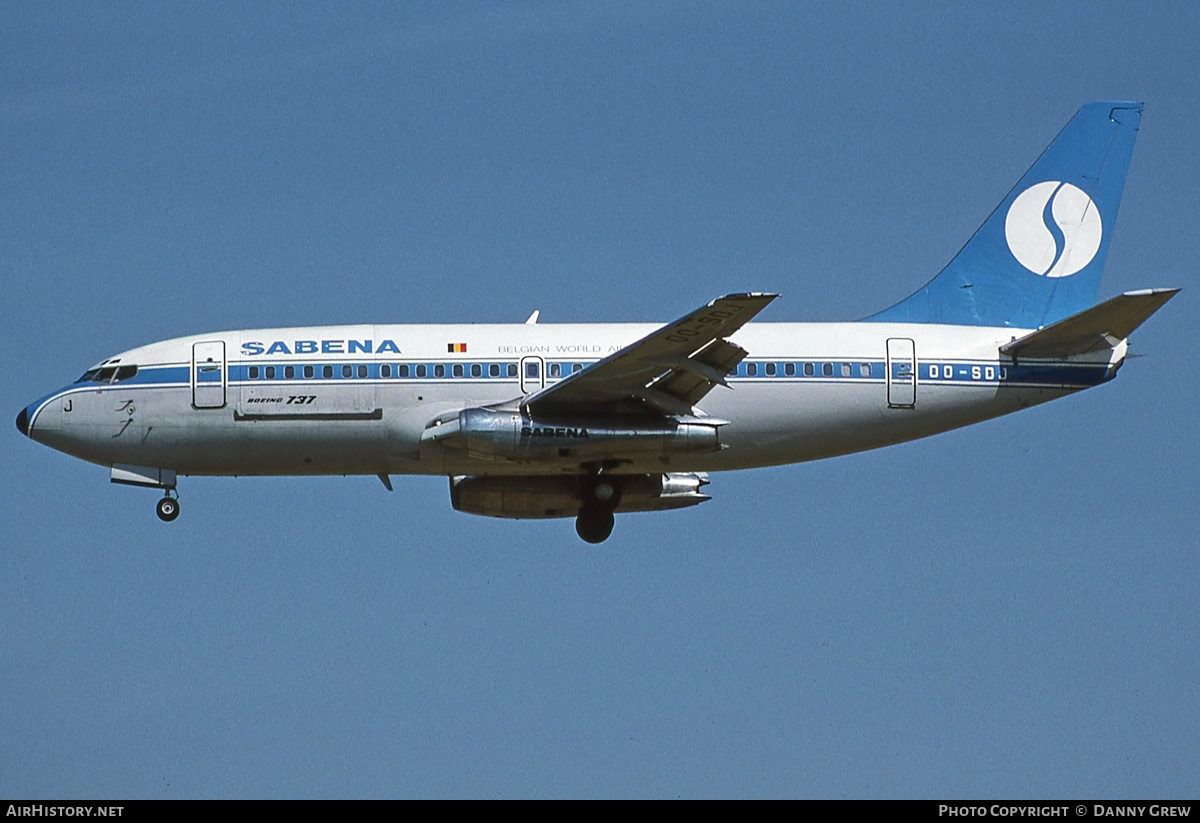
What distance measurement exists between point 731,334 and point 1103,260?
36.4 feet

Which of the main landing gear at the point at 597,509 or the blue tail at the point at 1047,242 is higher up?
the blue tail at the point at 1047,242

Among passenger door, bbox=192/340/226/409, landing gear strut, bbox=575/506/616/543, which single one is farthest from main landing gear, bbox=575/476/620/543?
passenger door, bbox=192/340/226/409

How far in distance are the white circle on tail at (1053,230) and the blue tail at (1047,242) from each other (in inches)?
0.9

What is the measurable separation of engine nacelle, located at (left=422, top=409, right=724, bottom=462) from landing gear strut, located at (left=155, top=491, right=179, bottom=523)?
5.61m

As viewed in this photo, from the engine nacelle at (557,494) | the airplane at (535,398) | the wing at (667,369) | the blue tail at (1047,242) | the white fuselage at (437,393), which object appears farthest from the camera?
the blue tail at (1047,242)

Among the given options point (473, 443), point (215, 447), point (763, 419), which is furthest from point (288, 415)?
point (763, 419)

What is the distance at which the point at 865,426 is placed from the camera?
39969mm

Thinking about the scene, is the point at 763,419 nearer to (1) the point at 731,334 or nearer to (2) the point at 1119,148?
(1) the point at 731,334

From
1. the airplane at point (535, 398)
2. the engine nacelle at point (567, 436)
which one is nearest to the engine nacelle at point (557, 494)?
the airplane at point (535, 398)

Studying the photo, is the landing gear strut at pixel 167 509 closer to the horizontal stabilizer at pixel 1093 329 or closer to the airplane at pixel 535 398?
the airplane at pixel 535 398

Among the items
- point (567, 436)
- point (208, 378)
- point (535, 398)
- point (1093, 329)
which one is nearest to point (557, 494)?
point (567, 436)

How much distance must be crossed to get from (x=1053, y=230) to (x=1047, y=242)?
1.16ft

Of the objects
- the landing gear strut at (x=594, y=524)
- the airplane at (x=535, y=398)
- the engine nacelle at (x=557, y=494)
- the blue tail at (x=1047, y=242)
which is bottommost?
the landing gear strut at (x=594, y=524)

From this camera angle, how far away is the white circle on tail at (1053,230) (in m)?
43.0
